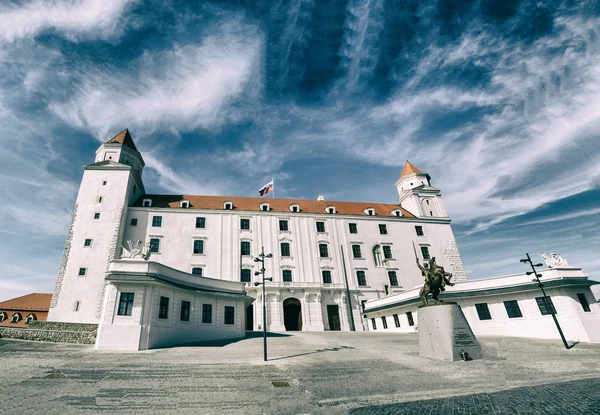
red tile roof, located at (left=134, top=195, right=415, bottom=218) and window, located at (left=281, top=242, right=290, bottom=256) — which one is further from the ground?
red tile roof, located at (left=134, top=195, right=415, bottom=218)

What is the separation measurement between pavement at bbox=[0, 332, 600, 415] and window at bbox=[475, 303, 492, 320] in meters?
11.9

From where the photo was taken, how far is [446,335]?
1404 cm

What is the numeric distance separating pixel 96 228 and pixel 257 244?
18.5m

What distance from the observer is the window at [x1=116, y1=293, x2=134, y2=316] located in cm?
1848

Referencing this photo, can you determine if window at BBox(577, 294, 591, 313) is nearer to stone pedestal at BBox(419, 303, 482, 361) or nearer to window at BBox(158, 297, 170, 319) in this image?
stone pedestal at BBox(419, 303, 482, 361)

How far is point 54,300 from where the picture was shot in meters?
29.9

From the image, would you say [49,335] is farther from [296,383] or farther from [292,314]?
[292,314]

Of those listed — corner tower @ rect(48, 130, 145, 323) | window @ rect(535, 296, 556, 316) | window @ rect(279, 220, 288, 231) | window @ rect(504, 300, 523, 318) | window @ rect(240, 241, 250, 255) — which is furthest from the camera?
window @ rect(279, 220, 288, 231)

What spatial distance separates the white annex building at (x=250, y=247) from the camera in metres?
30.0

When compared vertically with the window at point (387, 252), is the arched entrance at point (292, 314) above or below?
below

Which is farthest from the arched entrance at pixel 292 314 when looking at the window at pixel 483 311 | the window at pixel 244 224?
the window at pixel 483 311

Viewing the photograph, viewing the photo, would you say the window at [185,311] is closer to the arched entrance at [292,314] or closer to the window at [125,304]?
the window at [125,304]

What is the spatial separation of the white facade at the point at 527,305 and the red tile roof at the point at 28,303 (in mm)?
45978

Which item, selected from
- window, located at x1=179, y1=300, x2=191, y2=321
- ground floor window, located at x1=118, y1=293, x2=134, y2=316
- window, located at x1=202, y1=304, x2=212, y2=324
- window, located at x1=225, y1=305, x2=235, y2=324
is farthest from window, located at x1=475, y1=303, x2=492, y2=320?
ground floor window, located at x1=118, y1=293, x2=134, y2=316
